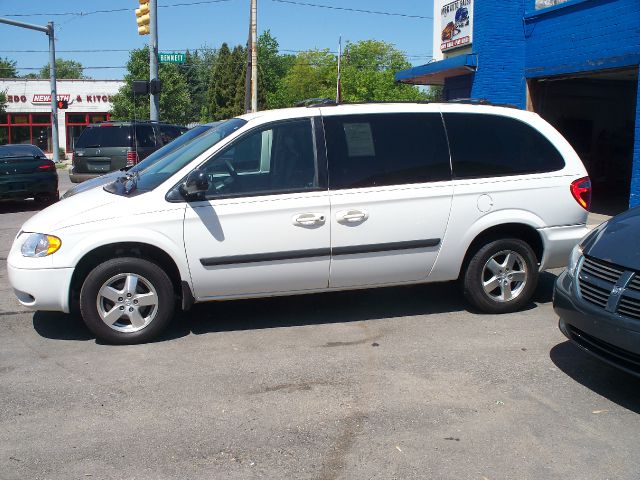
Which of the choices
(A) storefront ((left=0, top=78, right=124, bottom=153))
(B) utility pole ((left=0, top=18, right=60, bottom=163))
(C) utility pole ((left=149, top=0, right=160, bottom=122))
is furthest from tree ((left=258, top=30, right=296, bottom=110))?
(C) utility pole ((left=149, top=0, right=160, bottom=122))

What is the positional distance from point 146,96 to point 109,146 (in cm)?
2904

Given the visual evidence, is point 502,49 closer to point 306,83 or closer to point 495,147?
point 495,147

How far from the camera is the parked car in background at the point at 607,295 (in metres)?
4.09

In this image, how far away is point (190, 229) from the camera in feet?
17.5

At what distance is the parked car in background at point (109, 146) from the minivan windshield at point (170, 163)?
8.89 m

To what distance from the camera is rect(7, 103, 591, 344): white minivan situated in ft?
17.4

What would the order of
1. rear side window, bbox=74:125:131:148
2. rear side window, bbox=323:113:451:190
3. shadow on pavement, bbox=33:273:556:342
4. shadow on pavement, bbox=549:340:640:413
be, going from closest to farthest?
shadow on pavement, bbox=549:340:640:413
rear side window, bbox=323:113:451:190
shadow on pavement, bbox=33:273:556:342
rear side window, bbox=74:125:131:148

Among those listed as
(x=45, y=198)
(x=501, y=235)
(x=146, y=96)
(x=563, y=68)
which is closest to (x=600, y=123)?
(x=563, y=68)

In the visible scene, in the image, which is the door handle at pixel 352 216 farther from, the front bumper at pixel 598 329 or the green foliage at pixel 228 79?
the green foliage at pixel 228 79

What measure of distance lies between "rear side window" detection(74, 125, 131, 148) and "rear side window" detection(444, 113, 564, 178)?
10549 mm

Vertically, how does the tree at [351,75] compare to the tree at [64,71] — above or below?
below

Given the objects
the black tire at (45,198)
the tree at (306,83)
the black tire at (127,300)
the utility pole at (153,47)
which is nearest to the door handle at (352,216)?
the black tire at (127,300)

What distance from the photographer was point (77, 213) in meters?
5.32

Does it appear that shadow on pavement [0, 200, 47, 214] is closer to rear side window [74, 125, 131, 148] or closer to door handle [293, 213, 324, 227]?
rear side window [74, 125, 131, 148]
